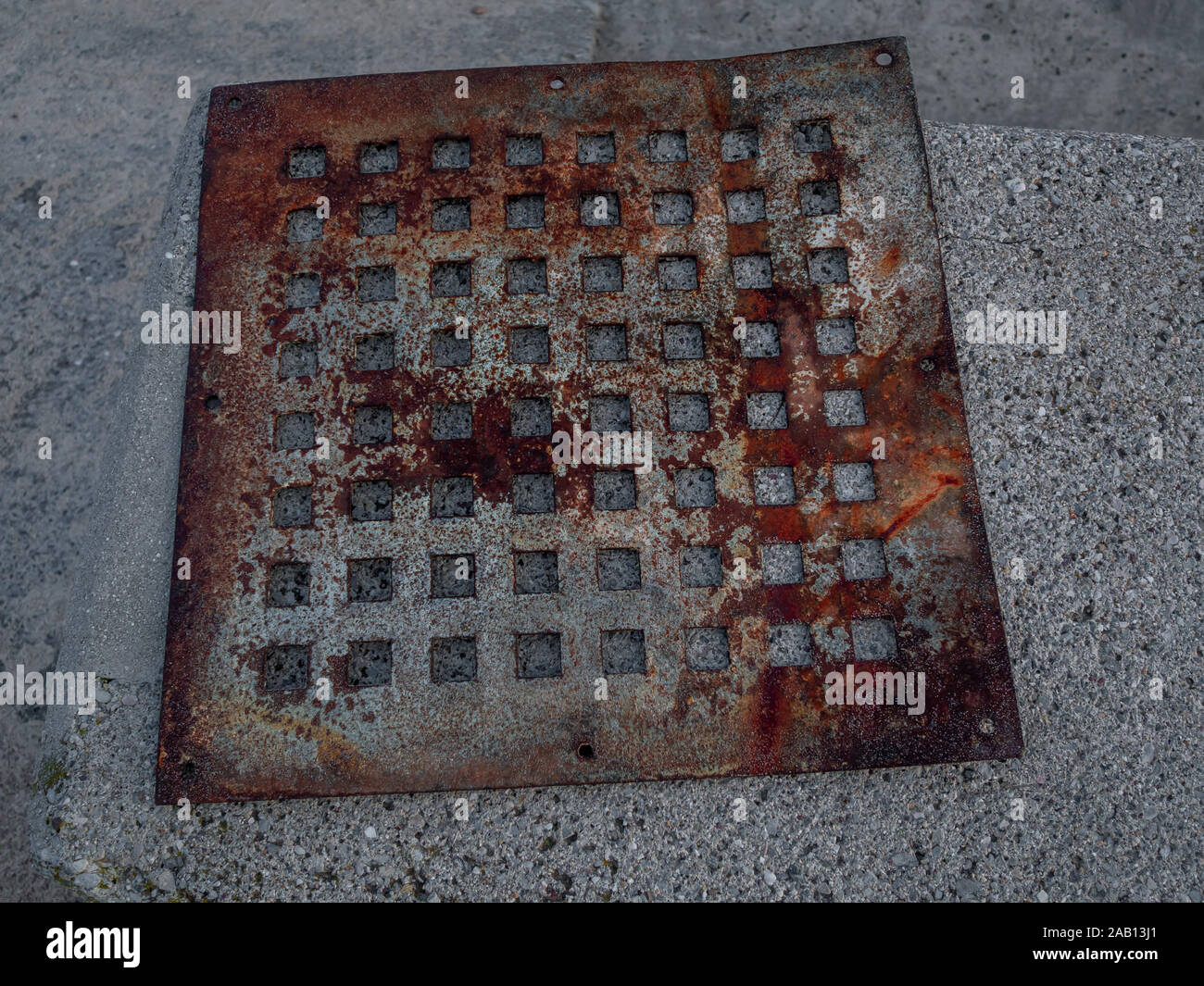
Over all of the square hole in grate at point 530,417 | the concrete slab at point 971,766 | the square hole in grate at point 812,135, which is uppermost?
the square hole in grate at point 812,135

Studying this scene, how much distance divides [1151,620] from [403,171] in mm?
2339

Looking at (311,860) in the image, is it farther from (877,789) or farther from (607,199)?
(607,199)

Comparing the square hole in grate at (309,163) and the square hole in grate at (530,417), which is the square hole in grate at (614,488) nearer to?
the square hole in grate at (530,417)

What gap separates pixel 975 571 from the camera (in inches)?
72.3

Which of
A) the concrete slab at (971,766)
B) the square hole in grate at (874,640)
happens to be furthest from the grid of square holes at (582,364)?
the concrete slab at (971,766)

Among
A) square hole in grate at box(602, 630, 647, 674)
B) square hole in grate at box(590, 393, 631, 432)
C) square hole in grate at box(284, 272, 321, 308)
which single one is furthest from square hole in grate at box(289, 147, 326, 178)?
square hole in grate at box(602, 630, 647, 674)

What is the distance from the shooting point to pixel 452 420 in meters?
1.89

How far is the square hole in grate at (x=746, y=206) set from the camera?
1.99 metres

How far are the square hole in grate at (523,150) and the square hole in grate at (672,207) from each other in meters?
0.35

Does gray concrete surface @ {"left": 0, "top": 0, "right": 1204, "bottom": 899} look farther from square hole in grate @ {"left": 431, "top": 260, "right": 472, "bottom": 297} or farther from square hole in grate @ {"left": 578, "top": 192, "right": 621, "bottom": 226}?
square hole in grate @ {"left": 578, "top": 192, "right": 621, "bottom": 226}

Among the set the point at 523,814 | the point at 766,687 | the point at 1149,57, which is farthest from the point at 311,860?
the point at 1149,57

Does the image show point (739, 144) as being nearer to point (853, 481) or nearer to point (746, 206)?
point (746, 206)

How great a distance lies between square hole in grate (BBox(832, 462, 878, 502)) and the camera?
6.10 ft

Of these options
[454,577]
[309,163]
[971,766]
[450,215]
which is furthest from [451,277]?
[971,766]
